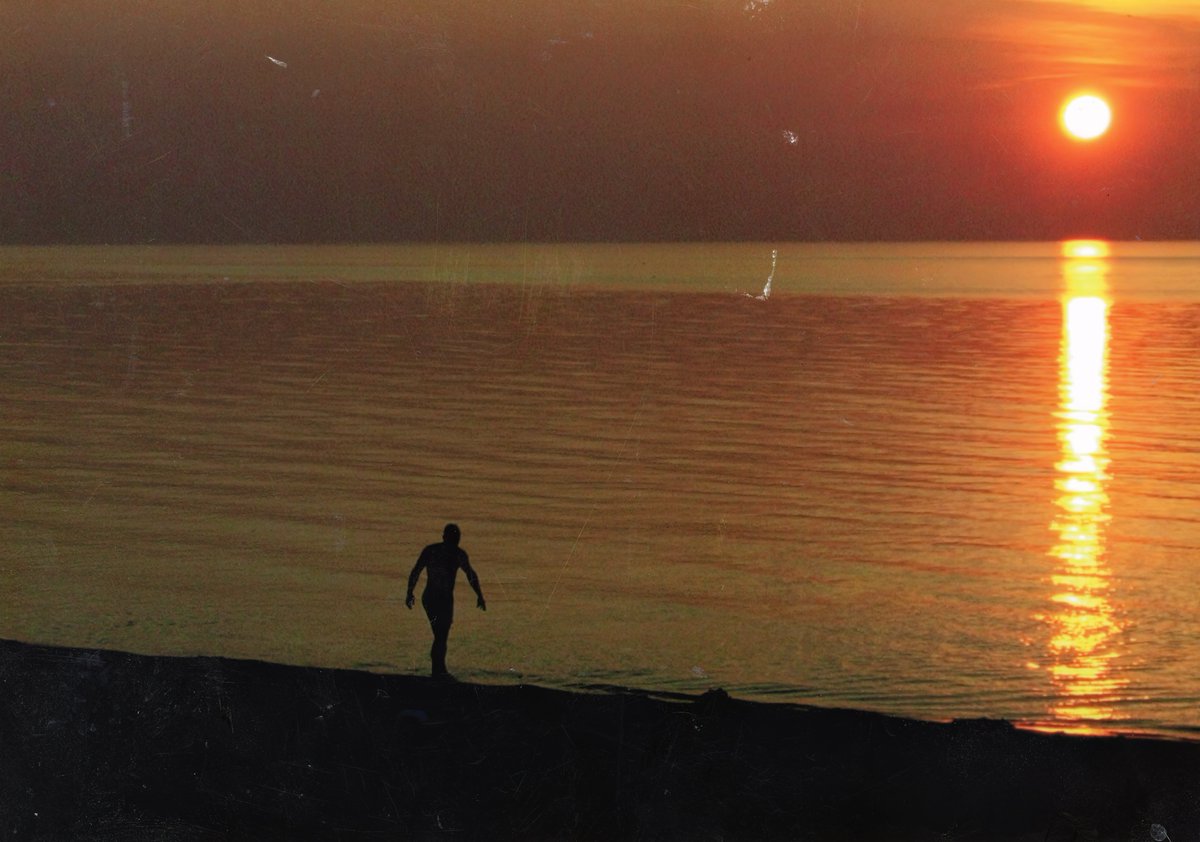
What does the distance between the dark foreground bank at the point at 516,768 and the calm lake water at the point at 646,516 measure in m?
2.74

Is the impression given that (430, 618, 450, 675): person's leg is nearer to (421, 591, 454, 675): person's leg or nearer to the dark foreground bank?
(421, 591, 454, 675): person's leg

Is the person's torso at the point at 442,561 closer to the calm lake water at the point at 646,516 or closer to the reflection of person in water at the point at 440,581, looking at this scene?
the reflection of person in water at the point at 440,581

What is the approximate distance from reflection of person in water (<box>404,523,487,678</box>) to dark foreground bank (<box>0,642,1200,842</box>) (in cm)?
97

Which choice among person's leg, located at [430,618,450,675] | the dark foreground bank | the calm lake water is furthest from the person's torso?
the calm lake water

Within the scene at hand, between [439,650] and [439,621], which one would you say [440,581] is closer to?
[439,621]

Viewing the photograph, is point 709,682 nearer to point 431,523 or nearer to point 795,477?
point 431,523

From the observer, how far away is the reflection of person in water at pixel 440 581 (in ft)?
34.2

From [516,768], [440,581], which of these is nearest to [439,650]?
[440,581]

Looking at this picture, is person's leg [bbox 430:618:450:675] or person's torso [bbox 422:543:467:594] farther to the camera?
person's leg [bbox 430:618:450:675]

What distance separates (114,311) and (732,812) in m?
64.3

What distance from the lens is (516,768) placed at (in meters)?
8.82

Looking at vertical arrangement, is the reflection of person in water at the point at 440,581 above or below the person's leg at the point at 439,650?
Result: above

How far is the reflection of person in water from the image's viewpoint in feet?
34.2

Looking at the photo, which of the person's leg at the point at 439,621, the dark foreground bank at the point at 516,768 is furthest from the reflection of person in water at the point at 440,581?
the dark foreground bank at the point at 516,768
